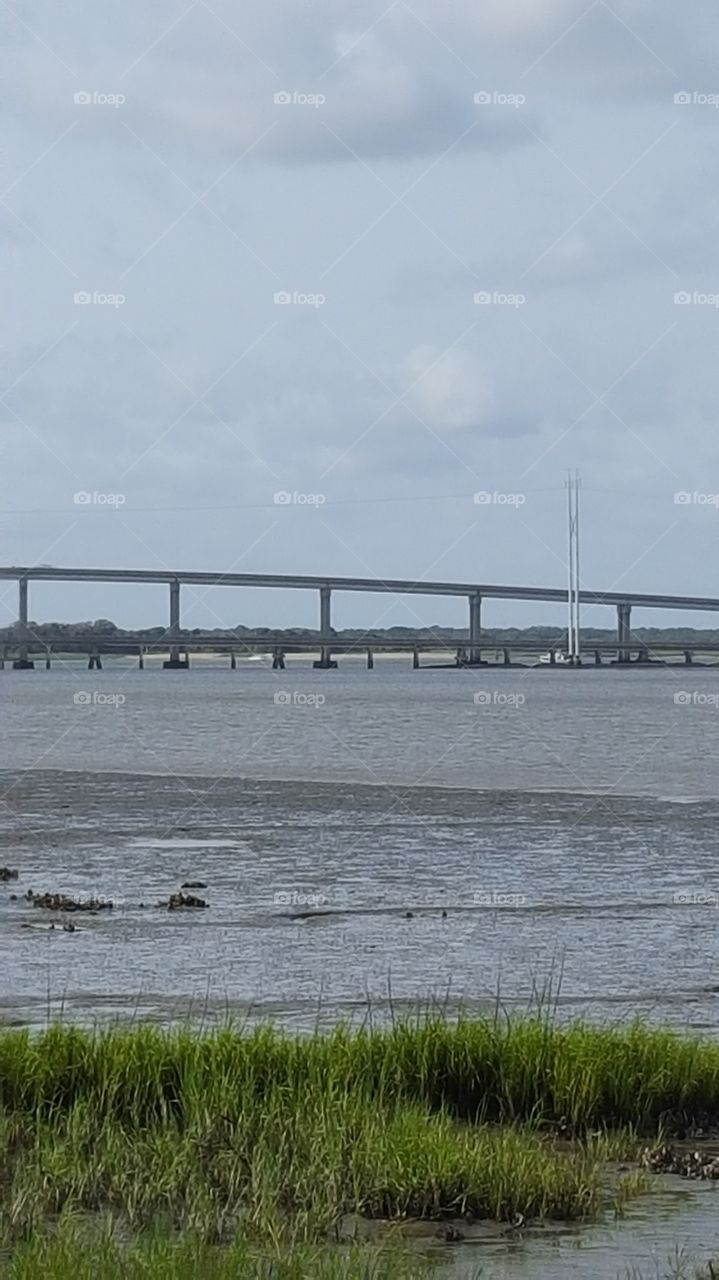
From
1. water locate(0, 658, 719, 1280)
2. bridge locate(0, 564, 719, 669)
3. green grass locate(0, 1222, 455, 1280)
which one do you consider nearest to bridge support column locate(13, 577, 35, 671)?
bridge locate(0, 564, 719, 669)

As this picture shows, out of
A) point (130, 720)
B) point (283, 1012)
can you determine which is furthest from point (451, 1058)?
point (130, 720)

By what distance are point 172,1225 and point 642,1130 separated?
3.22 metres

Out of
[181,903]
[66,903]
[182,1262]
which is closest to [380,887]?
[181,903]

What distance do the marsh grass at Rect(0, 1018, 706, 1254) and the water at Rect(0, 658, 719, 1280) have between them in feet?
2.10

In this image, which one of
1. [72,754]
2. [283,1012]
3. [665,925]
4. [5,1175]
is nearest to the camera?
[5,1175]

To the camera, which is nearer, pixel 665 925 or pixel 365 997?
pixel 365 997

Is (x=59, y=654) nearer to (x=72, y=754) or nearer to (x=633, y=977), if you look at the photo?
(x=72, y=754)

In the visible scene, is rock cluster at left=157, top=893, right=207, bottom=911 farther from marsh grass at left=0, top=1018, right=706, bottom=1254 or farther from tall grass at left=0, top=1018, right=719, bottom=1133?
tall grass at left=0, top=1018, right=719, bottom=1133

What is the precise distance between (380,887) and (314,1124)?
15.6 metres

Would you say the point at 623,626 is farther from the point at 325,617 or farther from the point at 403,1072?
the point at 403,1072

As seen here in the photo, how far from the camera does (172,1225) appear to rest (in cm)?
873

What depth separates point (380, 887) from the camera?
25.6 m

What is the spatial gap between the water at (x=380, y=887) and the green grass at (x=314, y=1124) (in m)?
0.59

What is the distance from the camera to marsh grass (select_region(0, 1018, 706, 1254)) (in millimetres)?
9102
